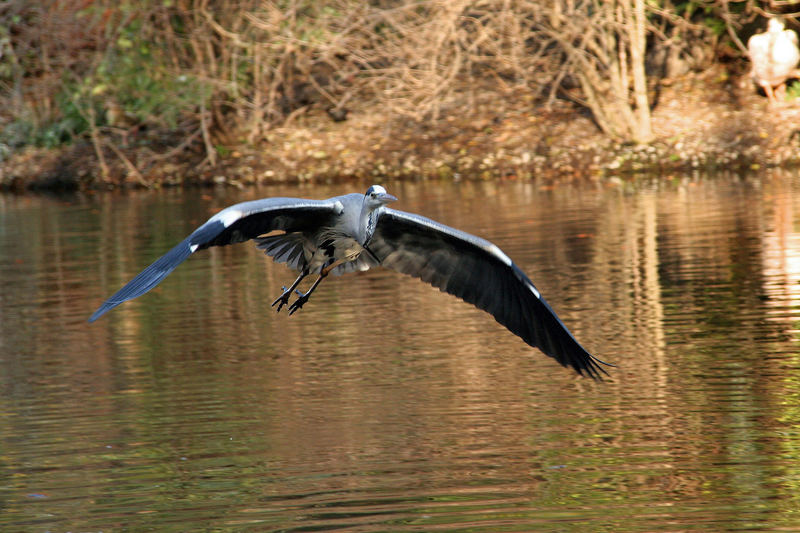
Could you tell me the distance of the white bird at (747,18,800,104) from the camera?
21.2 m

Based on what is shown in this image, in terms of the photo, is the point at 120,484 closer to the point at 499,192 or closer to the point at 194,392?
the point at 194,392

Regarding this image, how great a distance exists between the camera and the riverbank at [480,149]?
828 inches

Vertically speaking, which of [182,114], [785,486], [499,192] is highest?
[182,114]

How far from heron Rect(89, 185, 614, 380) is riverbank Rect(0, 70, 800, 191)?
46.6 feet

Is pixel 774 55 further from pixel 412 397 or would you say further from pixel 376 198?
pixel 376 198

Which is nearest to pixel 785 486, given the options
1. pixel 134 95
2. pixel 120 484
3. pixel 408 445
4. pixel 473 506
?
pixel 473 506

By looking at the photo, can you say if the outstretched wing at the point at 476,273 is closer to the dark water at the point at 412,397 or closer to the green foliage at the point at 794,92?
the dark water at the point at 412,397

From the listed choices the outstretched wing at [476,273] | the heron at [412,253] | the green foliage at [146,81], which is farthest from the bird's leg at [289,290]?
the green foliage at [146,81]

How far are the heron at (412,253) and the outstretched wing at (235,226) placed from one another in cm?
1

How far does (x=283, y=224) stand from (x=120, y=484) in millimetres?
1781

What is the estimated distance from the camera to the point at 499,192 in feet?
64.8

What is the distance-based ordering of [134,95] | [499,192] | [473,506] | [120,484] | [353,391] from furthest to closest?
1. [134,95]
2. [499,192]
3. [353,391]
4. [120,484]
5. [473,506]

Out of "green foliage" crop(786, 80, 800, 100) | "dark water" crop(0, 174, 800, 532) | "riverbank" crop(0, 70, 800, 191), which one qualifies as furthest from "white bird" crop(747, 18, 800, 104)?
"dark water" crop(0, 174, 800, 532)

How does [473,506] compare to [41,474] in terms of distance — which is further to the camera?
[41,474]
